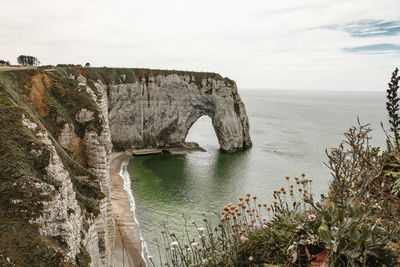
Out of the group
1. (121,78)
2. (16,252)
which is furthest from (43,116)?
(121,78)

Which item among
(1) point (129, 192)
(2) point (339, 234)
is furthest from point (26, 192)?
(1) point (129, 192)

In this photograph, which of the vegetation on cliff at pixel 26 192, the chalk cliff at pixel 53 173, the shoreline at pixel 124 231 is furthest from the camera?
the shoreline at pixel 124 231

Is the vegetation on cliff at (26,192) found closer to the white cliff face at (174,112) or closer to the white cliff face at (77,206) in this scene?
the white cliff face at (77,206)

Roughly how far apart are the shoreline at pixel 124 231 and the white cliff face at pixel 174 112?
23.2 metres

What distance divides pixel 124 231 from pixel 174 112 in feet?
152

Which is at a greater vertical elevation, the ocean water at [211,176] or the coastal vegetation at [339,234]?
the coastal vegetation at [339,234]

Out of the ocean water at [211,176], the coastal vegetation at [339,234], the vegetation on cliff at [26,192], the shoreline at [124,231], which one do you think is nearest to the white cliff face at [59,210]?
the vegetation on cliff at [26,192]

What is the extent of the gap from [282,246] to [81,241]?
39.7ft

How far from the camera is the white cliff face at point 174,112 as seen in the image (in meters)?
67.4

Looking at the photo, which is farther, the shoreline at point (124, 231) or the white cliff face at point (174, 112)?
the white cliff face at point (174, 112)

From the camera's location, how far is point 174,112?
7262cm

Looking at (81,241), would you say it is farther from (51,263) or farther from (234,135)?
(234,135)

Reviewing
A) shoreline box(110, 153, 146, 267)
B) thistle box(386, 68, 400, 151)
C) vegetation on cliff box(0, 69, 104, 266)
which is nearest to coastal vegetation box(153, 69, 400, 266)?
thistle box(386, 68, 400, 151)

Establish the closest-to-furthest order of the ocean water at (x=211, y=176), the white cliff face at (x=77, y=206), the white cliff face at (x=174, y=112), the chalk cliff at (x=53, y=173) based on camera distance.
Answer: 1. the chalk cliff at (x=53, y=173)
2. the white cliff face at (x=77, y=206)
3. the ocean water at (x=211, y=176)
4. the white cliff face at (x=174, y=112)
